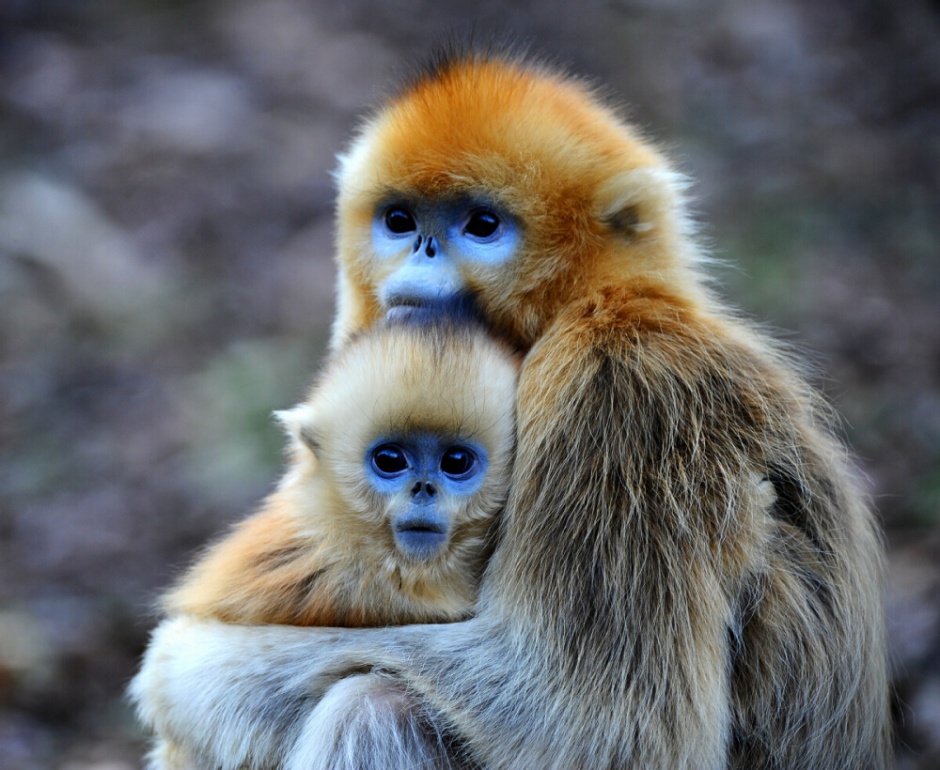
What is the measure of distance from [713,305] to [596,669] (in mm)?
1308

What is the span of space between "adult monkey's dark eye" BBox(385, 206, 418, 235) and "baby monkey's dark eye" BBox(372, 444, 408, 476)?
80 cm

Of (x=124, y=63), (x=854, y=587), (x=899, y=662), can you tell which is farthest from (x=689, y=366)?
(x=124, y=63)

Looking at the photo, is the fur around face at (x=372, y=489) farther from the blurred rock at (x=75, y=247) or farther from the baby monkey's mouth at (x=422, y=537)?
the blurred rock at (x=75, y=247)

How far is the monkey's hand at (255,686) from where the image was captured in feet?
11.5

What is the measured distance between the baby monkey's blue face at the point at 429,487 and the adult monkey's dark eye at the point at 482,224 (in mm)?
720

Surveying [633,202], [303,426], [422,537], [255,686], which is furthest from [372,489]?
[633,202]

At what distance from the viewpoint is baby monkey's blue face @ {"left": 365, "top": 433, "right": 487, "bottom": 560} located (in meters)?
3.44

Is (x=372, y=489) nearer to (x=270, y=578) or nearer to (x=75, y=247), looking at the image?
(x=270, y=578)

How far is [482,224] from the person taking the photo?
3.78 m

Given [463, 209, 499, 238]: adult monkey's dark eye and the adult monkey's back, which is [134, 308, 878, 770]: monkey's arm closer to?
the adult monkey's back

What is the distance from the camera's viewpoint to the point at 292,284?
345 inches

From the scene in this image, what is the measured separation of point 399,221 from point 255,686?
156cm

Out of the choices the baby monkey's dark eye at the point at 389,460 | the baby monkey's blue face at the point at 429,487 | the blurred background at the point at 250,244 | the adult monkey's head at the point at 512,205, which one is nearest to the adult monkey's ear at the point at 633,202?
the adult monkey's head at the point at 512,205

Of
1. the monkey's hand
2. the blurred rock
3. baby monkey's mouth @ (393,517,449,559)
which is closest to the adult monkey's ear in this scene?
baby monkey's mouth @ (393,517,449,559)
